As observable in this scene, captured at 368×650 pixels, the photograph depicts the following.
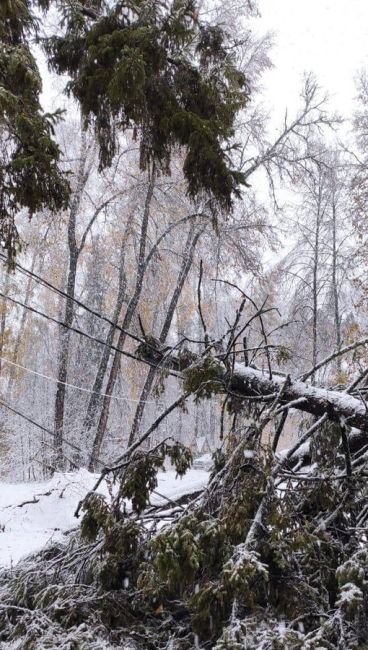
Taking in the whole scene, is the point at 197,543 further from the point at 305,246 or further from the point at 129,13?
the point at 305,246

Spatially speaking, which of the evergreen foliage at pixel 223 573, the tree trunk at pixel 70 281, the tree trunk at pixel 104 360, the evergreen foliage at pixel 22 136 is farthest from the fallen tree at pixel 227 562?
the tree trunk at pixel 104 360

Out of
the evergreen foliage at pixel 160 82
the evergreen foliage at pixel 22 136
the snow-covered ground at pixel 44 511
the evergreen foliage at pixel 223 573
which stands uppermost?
the evergreen foliage at pixel 160 82

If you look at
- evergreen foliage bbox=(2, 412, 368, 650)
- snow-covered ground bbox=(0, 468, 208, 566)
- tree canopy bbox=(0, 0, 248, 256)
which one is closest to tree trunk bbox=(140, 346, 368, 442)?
evergreen foliage bbox=(2, 412, 368, 650)

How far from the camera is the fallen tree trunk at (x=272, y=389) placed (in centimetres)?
263

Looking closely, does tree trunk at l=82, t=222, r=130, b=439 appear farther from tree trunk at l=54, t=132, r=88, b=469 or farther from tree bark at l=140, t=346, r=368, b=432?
tree bark at l=140, t=346, r=368, b=432

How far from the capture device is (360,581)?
6.17ft

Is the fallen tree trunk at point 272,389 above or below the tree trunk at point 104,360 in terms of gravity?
below

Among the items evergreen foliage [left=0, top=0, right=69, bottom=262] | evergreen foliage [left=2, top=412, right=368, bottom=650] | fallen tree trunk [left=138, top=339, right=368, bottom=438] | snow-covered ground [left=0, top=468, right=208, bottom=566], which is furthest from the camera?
snow-covered ground [left=0, top=468, right=208, bottom=566]

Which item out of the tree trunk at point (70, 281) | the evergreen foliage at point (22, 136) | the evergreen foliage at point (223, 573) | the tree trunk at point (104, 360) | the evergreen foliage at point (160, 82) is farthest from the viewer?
the tree trunk at point (104, 360)

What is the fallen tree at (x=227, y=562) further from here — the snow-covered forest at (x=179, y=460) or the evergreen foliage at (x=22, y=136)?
the evergreen foliage at (x=22, y=136)

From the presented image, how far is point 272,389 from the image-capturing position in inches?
116

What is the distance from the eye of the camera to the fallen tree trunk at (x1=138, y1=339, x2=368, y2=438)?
263 cm

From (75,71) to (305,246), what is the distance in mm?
13180

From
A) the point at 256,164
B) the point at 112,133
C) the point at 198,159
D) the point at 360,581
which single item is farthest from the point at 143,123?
the point at 256,164
